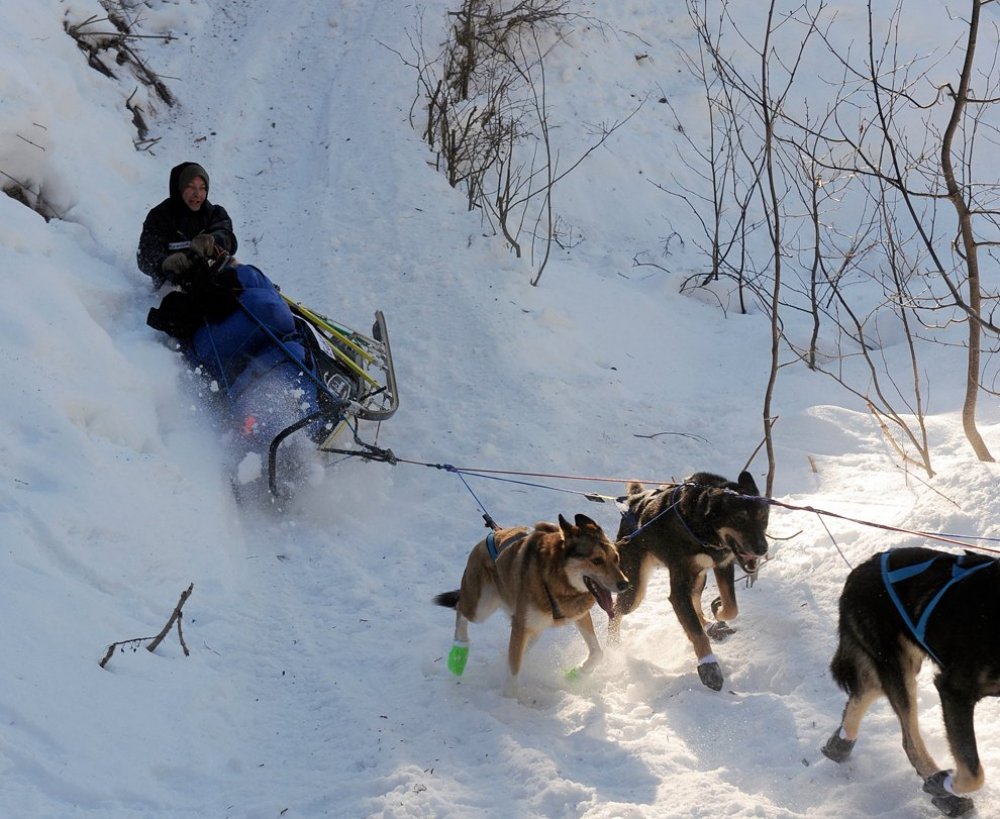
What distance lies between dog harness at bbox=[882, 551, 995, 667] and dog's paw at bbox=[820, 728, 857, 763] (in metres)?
0.54

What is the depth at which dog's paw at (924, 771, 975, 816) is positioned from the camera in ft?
9.99

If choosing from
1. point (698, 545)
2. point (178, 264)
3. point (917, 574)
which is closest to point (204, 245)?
point (178, 264)

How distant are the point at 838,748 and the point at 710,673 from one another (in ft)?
2.65

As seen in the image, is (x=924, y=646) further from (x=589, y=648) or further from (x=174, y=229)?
(x=174, y=229)

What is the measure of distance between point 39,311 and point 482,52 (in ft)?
30.6

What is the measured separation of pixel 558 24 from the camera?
1438 centimetres

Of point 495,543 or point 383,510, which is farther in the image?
point 383,510

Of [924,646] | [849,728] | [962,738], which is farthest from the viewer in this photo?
[849,728]

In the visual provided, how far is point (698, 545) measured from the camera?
14.8 feet

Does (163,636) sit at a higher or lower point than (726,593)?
lower

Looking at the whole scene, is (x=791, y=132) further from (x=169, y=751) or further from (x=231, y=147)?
(x=169, y=751)

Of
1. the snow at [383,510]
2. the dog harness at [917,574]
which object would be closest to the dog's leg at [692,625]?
the snow at [383,510]

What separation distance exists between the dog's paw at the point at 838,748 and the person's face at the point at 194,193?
554 cm

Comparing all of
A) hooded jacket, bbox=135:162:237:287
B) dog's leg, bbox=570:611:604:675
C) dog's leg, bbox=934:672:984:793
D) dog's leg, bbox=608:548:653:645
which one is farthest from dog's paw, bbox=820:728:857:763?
hooded jacket, bbox=135:162:237:287
